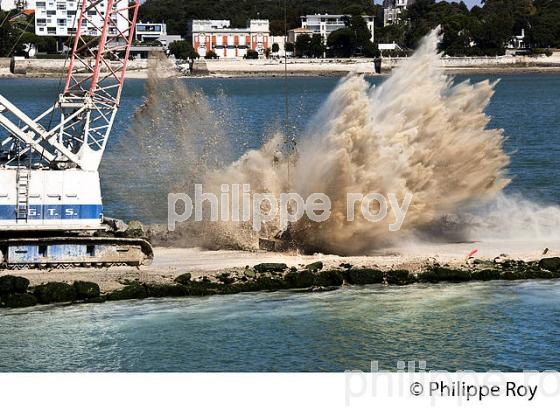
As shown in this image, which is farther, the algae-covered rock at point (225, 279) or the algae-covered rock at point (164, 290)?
the algae-covered rock at point (225, 279)

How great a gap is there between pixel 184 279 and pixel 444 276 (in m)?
7.63

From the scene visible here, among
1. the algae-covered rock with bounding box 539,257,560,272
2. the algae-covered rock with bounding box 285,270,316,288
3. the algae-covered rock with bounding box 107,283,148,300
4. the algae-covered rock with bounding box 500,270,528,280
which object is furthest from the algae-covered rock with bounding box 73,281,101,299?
the algae-covered rock with bounding box 539,257,560,272

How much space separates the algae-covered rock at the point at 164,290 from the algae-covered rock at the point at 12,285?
327cm

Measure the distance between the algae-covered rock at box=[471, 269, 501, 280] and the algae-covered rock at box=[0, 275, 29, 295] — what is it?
42.3 feet

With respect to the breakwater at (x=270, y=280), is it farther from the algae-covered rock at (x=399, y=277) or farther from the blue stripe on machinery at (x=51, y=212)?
the blue stripe on machinery at (x=51, y=212)

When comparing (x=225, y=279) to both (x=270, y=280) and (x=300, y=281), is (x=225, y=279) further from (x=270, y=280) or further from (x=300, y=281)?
(x=300, y=281)

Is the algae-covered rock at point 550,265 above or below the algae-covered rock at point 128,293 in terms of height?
above

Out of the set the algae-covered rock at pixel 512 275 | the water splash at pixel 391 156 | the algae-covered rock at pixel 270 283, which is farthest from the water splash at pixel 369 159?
the algae-covered rock at pixel 512 275

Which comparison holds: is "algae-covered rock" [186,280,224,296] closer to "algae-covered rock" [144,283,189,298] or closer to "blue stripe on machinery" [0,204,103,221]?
"algae-covered rock" [144,283,189,298]

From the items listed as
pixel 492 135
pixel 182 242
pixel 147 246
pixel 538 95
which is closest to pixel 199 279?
pixel 147 246

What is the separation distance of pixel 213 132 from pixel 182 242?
6024 millimetres

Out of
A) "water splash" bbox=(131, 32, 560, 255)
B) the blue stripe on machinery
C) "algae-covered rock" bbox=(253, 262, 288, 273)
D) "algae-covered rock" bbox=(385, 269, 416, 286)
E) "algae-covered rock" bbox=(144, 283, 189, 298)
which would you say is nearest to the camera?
"algae-covered rock" bbox=(144, 283, 189, 298)

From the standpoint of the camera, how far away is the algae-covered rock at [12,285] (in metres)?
31.6

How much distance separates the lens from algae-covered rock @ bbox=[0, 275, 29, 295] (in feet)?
104
